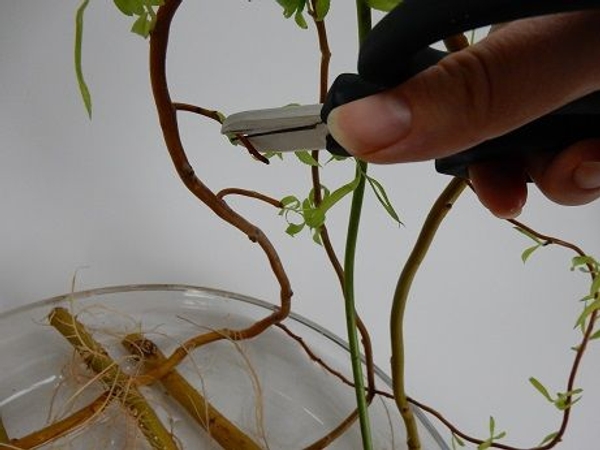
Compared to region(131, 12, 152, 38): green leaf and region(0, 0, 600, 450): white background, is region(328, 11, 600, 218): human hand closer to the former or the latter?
region(131, 12, 152, 38): green leaf

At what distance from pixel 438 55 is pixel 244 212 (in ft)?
0.70

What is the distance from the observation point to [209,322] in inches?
12.2

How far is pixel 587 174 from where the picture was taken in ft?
0.57

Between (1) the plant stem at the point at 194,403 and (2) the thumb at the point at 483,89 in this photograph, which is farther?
(1) the plant stem at the point at 194,403

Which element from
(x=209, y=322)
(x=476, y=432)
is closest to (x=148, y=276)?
(x=209, y=322)

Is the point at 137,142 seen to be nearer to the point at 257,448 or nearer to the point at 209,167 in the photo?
the point at 209,167

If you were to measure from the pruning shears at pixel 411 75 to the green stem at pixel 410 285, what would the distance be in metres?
0.04

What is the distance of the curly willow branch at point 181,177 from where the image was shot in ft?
0.64

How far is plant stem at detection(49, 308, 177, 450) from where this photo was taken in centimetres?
25

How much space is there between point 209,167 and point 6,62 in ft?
0.33

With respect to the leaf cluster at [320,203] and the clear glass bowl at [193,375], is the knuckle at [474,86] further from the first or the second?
the clear glass bowl at [193,375]

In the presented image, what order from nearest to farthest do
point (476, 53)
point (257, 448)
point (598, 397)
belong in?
point (476, 53) < point (257, 448) < point (598, 397)

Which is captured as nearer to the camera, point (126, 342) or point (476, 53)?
point (476, 53)

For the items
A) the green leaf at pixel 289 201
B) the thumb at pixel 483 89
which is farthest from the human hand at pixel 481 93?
the green leaf at pixel 289 201
